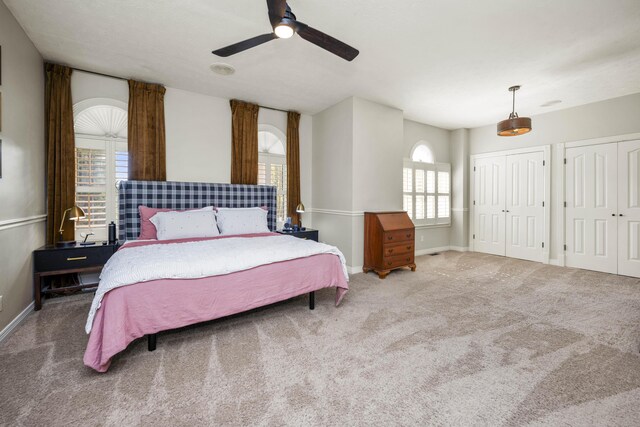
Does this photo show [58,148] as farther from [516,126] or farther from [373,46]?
[516,126]

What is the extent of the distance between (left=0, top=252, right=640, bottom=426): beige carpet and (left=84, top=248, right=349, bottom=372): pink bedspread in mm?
254

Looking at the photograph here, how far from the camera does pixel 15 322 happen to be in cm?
258

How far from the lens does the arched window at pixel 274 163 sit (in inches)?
199

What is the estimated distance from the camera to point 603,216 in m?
4.68

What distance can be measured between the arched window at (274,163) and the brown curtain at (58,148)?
2601 mm

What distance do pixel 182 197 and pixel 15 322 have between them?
2176mm

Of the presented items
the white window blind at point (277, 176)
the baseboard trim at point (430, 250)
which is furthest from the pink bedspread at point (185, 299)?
the baseboard trim at point (430, 250)

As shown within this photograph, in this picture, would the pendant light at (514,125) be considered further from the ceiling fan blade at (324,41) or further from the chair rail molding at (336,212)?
the ceiling fan blade at (324,41)

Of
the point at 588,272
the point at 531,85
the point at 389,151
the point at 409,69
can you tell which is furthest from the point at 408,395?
the point at 588,272

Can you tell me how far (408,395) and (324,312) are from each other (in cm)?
137

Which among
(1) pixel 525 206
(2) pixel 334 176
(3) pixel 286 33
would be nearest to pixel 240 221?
(2) pixel 334 176

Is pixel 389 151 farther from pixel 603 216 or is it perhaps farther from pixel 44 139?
pixel 44 139

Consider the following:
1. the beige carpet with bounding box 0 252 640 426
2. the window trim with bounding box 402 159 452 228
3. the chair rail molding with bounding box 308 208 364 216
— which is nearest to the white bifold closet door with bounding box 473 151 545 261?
the window trim with bounding box 402 159 452 228

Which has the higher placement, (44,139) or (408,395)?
(44,139)
